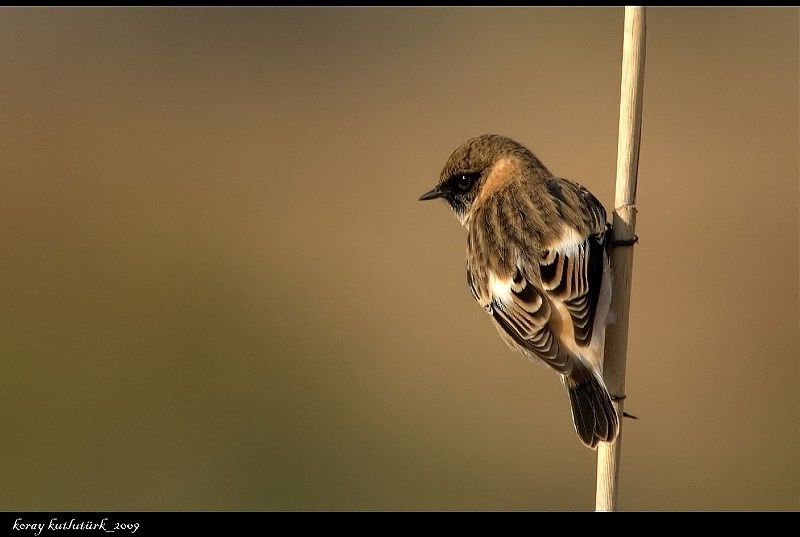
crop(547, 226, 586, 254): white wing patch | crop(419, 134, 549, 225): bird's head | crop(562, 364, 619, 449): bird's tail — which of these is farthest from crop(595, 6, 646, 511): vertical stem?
crop(419, 134, 549, 225): bird's head

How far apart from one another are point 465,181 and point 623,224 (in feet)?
4.25

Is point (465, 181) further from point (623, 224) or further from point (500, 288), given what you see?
point (623, 224)

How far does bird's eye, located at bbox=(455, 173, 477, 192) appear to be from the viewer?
185 inches

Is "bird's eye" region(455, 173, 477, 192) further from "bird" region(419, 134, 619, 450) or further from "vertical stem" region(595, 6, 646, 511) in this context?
"vertical stem" region(595, 6, 646, 511)

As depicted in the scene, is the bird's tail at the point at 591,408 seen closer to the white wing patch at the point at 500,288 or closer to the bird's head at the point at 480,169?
the white wing patch at the point at 500,288

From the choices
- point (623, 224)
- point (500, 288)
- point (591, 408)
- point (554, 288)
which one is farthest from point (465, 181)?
point (591, 408)

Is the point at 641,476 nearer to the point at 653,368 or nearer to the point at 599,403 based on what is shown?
the point at 653,368

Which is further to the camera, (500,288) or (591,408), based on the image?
(500,288)

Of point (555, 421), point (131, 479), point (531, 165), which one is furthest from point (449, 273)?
point (531, 165)

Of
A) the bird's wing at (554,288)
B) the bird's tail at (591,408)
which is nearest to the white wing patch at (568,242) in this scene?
the bird's wing at (554,288)

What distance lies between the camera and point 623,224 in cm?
358

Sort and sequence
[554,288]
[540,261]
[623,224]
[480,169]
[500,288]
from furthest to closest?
[480,169] < [500,288] < [540,261] < [554,288] < [623,224]

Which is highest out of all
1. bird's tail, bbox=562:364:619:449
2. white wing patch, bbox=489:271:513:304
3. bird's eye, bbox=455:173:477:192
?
bird's eye, bbox=455:173:477:192

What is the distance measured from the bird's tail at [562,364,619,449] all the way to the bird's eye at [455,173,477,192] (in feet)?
4.21
